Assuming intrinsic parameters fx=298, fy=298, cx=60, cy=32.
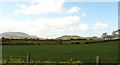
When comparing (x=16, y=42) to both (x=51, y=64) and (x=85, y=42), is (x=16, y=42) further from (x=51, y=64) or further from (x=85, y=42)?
(x=51, y=64)

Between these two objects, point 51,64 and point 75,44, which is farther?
point 75,44

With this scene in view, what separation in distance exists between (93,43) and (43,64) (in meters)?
→ 56.7

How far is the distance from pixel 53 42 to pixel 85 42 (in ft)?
27.8

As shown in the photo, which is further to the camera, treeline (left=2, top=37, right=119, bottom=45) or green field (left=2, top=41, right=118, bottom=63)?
treeline (left=2, top=37, right=119, bottom=45)

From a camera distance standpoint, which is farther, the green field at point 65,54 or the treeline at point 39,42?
the treeline at point 39,42

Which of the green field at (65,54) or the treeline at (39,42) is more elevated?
the treeline at (39,42)

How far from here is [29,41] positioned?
77625 millimetres

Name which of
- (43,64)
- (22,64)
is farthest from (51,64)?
(22,64)

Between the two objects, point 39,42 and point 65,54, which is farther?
point 39,42

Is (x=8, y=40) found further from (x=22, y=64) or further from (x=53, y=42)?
(x=22, y=64)

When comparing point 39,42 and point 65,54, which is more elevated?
point 39,42

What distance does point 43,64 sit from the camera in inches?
874

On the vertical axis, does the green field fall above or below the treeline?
below

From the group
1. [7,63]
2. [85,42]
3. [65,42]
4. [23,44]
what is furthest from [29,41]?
[7,63]
